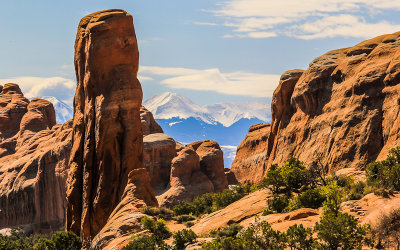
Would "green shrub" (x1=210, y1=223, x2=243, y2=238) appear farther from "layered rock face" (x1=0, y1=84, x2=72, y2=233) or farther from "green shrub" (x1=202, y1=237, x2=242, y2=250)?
"layered rock face" (x1=0, y1=84, x2=72, y2=233)

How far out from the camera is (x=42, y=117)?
133375 millimetres

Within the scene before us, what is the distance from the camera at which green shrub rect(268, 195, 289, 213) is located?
4147cm

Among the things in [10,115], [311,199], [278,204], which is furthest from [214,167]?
[10,115]

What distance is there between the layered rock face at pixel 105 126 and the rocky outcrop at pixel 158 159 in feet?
97.2

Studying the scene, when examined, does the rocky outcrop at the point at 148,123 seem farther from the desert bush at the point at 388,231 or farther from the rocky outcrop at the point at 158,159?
the desert bush at the point at 388,231

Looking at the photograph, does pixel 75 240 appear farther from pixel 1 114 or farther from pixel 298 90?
pixel 1 114

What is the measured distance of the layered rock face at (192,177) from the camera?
8506 cm

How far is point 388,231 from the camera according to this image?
29406 millimetres

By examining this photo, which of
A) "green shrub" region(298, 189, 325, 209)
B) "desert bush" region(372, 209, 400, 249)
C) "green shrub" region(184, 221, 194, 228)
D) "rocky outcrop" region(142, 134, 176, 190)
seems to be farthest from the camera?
"rocky outcrop" region(142, 134, 176, 190)

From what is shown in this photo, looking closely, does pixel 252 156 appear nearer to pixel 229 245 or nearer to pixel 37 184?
pixel 37 184

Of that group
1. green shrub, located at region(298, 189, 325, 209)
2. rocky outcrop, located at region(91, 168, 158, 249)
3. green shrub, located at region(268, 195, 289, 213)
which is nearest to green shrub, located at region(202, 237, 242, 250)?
rocky outcrop, located at region(91, 168, 158, 249)

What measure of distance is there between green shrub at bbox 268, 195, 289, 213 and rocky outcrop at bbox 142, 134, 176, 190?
1987 inches

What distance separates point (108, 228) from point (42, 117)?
9636 centimetres

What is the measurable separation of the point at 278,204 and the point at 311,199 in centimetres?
268
